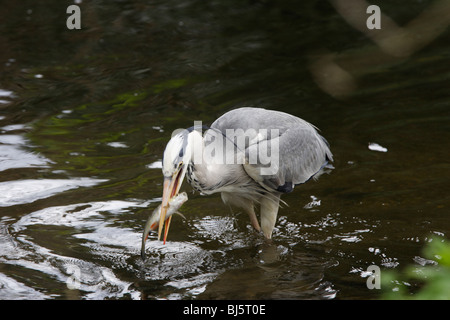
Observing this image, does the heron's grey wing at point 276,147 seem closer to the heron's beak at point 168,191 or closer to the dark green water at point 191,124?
the dark green water at point 191,124

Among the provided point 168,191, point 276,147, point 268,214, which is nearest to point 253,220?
point 268,214

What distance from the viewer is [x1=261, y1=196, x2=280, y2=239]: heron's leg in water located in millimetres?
5629

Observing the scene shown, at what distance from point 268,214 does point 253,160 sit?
24.6 inches

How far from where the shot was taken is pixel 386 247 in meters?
5.29

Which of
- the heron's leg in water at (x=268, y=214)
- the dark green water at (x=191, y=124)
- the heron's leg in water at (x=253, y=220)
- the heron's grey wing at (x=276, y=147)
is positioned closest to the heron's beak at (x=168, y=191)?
the dark green water at (x=191, y=124)

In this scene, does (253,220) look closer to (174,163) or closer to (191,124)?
(174,163)

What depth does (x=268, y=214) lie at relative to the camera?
5.68 meters

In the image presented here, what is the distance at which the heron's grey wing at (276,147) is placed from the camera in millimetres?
5469

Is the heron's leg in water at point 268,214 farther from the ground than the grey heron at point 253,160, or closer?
closer

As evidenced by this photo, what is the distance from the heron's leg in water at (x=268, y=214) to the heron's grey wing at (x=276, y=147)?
0.15m

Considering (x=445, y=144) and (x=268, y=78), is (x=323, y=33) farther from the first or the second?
(x=445, y=144)

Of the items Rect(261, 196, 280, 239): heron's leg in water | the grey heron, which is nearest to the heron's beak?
the grey heron

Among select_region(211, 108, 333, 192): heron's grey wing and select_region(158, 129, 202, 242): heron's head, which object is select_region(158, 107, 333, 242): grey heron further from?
select_region(158, 129, 202, 242): heron's head

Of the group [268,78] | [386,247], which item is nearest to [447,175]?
[386,247]
